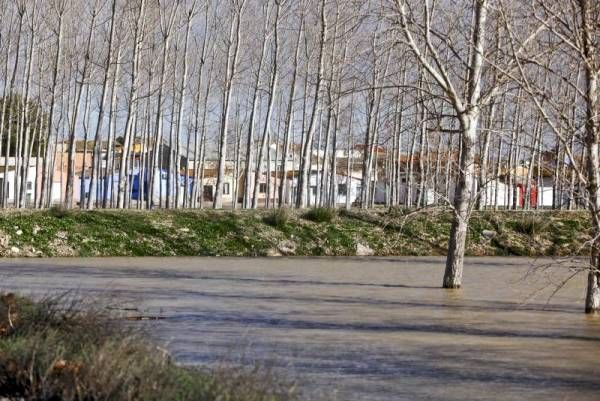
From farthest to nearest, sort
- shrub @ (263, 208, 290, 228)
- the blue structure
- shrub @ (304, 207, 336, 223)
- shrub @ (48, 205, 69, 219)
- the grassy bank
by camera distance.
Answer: the blue structure, shrub @ (304, 207, 336, 223), shrub @ (263, 208, 290, 228), shrub @ (48, 205, 69, 219), the grassy bank

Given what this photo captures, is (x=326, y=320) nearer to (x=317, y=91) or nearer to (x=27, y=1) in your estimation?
(x=317, y=91)

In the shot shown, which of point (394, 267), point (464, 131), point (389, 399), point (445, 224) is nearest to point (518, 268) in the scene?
point (394, 267)

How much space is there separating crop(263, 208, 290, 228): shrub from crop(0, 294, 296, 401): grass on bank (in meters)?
26.6

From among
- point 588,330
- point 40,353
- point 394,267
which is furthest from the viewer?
point 394,267

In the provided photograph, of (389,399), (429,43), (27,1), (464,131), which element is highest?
(27,1)

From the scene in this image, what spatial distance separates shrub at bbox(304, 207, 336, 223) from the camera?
3825 cm

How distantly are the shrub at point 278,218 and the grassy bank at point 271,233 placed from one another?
3cm

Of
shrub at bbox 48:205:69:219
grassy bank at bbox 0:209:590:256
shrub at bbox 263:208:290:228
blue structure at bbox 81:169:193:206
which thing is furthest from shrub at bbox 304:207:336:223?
blue structure at bbox 81:169:193:206

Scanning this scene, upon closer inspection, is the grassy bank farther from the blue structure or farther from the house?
the house

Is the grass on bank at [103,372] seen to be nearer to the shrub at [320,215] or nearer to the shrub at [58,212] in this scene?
→ the shrub at [58,212]

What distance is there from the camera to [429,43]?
1986cm

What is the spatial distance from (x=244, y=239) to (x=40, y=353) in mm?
26884

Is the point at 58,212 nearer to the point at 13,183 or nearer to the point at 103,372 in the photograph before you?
the point at 103,372

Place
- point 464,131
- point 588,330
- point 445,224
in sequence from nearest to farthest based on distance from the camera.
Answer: point 588,330 → point 464,131 → point 445,224
